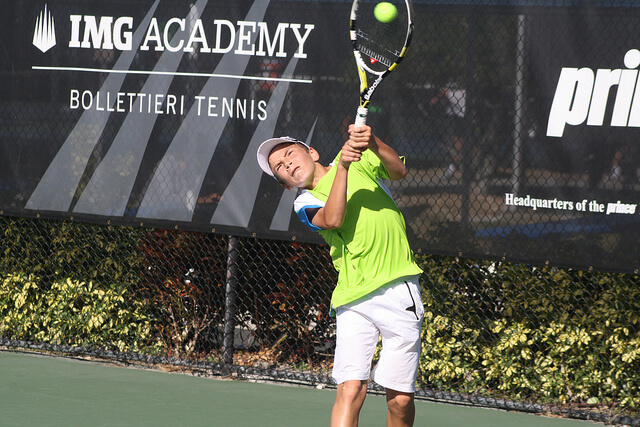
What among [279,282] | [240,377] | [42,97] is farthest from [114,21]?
[240,377]

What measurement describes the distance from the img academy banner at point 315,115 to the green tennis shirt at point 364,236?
135cm

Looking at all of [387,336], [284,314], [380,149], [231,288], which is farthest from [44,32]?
[387,336]

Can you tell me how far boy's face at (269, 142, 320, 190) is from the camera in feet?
10.9

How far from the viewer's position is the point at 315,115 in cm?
493

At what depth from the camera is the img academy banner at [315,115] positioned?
433 centimetres

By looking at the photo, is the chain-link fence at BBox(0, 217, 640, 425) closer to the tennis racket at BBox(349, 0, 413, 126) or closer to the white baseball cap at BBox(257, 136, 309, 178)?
the tennis racket at BBox(349, 0, 413, 126)

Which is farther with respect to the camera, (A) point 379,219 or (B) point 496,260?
(B) point 496,260

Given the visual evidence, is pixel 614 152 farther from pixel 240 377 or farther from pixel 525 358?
pixel 240 377

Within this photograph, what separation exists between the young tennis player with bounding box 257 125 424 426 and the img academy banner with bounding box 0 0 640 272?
1.33 meters

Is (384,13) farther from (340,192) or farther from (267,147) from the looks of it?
(340,192)

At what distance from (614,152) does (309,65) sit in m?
1.83

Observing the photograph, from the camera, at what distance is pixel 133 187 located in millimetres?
5355

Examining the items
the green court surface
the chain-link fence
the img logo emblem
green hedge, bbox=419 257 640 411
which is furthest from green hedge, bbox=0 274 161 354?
green hedge, bbox=419 257 640 411

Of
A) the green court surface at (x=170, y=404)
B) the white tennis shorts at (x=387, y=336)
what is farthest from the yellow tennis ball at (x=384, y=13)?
the green court surface at (x=170, y=404)
